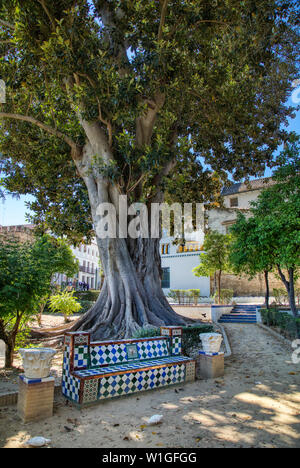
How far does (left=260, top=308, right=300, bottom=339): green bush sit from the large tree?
3.56 m

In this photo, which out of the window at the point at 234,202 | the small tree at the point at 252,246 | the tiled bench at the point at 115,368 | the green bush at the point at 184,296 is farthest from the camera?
the window at the point at 234,202

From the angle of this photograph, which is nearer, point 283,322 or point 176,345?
point 176,345

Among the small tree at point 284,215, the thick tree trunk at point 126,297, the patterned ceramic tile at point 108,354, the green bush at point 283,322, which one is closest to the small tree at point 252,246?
the small tree at point 284,215

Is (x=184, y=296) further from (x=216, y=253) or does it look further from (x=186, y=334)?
(x=186, y=334)

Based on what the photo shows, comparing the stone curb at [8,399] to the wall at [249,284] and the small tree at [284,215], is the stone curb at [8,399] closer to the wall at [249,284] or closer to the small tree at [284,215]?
the small tree at [284,215]

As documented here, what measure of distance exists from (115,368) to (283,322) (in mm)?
8195

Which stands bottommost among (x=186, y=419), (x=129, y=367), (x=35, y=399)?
(x=186, y=419)

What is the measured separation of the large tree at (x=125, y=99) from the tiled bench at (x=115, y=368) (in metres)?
2.45

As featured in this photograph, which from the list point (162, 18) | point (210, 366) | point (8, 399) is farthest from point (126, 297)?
point (162, 18)

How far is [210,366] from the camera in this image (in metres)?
5.95

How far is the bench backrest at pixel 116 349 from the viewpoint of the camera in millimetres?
4578

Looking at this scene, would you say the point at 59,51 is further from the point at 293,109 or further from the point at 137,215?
the point at 293,109

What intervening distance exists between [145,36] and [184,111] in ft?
13.7

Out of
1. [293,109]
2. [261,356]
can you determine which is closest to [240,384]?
[261,356]
